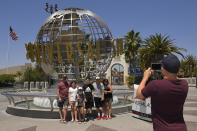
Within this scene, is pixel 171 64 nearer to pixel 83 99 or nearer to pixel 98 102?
pixel 83 99

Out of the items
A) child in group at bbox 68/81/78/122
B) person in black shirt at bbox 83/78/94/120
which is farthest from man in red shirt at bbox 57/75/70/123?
person in black shirt at bbox 83/78/94/120

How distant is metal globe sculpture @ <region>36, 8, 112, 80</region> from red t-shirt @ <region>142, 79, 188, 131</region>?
7.47 meters

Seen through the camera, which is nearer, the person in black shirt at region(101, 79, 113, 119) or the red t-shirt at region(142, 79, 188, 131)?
the red t-shirt at region(142, 79, 188, 131)

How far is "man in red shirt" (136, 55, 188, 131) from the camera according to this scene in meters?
2.04

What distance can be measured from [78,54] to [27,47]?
2.91 metres

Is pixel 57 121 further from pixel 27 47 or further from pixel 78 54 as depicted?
pixel 27 47

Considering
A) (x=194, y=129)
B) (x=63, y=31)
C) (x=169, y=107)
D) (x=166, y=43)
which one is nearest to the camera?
(x=169, y=107)

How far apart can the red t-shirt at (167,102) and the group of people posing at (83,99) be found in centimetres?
515

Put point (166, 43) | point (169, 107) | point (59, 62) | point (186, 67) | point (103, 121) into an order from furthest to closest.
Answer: point (186, 67), point (166, 43), point (59, 62), point (103, 121), point (169, 107)

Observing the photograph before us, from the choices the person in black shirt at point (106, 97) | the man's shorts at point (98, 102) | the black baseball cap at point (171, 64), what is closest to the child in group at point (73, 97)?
the man's shorts at point (98, 102)

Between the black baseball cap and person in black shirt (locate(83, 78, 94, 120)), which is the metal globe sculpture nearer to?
person in black shirt (locate(83, 78, 94, 120))

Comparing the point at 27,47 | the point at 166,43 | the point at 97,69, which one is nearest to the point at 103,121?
the point at 97,69

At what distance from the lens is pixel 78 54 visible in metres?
→ 9.87

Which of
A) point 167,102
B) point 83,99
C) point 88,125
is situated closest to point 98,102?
point 83,99
